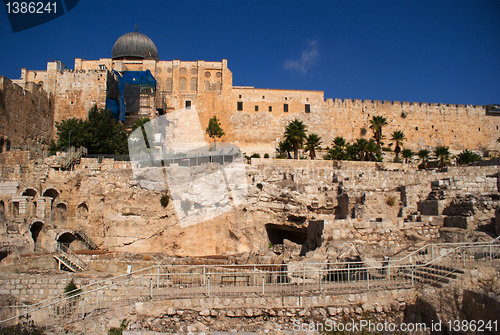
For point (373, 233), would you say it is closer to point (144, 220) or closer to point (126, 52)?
point (144, 220)

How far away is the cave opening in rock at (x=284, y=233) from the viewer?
73.3 feet

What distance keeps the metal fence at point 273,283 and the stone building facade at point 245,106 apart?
26.0 metres

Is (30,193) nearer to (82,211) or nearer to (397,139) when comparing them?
(82,211)

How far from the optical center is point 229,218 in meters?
22.1

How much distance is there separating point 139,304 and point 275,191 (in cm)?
1289

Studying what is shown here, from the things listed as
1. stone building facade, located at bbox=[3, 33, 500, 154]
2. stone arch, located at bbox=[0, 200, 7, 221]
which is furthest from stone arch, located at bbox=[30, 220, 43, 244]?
stone building facade, located at bbox=[3, 33, 500, 154]

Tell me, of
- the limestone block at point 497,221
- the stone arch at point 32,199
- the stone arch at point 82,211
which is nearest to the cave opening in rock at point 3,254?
the stone arch at point 32,199

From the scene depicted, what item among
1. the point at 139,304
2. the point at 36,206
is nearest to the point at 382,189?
the point at 139,304

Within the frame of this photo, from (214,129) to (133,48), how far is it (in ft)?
44.9

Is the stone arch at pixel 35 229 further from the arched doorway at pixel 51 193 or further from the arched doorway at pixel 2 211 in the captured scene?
the arched doorway at pixel 51 193

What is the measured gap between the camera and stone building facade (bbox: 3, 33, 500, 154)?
35.3 meters

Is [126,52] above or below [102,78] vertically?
above

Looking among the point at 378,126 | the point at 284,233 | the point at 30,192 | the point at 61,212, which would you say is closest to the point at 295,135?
the point at 378,126

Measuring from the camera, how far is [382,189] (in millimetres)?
21844
